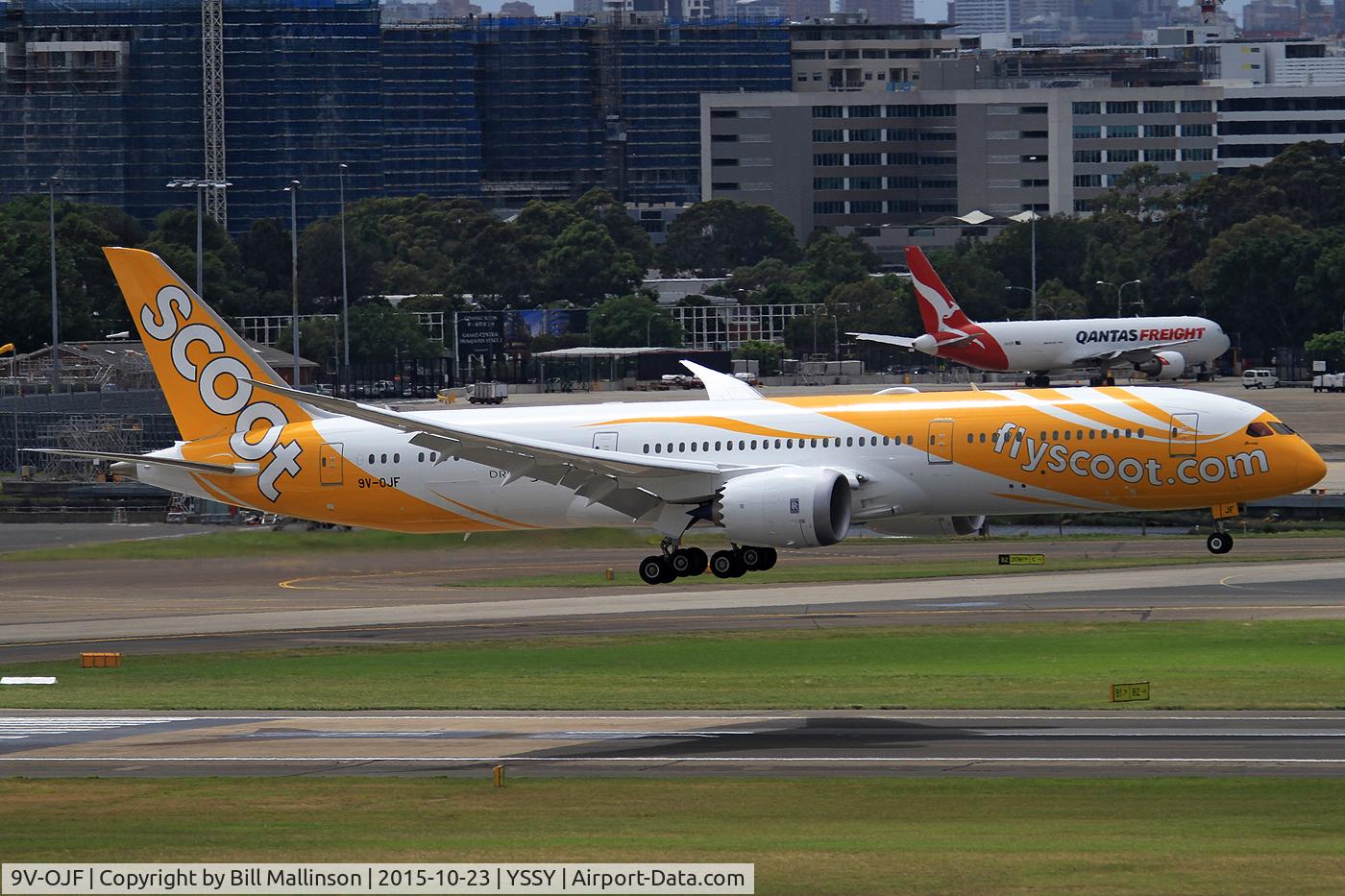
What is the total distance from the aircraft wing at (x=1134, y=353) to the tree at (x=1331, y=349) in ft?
103

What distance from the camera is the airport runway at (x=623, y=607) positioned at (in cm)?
6606

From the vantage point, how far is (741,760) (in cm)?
4088

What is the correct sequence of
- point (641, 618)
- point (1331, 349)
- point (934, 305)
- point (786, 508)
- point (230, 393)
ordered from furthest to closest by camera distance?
point (1331, 349) → point (934, 305) → point (641, 618) → point (230, 393) → point (786, 508)

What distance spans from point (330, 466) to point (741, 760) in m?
23.0

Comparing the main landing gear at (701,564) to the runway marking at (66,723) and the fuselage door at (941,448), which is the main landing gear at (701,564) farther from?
the runway marking at (66,723)

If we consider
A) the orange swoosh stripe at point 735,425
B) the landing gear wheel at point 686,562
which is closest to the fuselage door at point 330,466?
the orange swoosh stripe at point 735,425

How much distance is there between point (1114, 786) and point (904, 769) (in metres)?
4.36

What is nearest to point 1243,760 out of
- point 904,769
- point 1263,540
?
point 904,769

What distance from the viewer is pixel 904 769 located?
3934 centimetres

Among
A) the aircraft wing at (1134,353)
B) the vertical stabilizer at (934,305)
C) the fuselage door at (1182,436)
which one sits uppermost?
the vertical stabilizer at (934,305)

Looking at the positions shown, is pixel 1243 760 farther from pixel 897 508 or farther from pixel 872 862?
pixel 897 508

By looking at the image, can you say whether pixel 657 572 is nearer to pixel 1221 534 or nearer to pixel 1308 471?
pixel 1221 534
